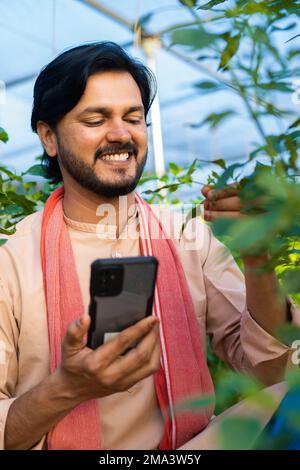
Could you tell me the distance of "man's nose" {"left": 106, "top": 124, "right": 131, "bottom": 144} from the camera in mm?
1317

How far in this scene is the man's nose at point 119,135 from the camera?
1.32 m

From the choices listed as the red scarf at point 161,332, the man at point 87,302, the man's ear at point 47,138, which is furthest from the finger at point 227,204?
the man's ear at point 47,138

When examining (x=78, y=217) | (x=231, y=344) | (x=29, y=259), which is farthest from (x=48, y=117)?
(x=231, y=344)

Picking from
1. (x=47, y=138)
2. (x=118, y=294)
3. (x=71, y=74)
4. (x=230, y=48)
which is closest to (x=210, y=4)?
(x=230, y=48)

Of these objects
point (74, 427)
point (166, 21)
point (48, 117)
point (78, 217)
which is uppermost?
point (166, 21)

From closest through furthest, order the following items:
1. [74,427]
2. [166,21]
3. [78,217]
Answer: [74,427] → [78,217] → [166,21]

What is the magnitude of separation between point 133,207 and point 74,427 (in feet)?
1.69

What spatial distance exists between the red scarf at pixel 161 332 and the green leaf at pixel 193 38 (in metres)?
0.75

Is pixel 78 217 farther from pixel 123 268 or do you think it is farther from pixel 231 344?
pixel 123 268

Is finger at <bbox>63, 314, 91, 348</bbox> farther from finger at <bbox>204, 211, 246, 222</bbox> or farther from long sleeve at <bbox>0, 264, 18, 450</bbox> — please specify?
long sleeve at <bbox>0, 264, 18, 450</bbox>

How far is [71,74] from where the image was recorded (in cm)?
139

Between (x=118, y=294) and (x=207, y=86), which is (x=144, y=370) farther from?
(x=207, y=86)

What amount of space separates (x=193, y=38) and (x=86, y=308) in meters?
0.86

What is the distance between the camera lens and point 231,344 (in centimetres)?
128
